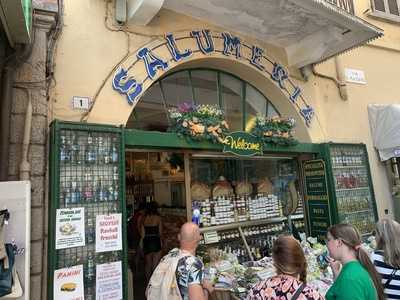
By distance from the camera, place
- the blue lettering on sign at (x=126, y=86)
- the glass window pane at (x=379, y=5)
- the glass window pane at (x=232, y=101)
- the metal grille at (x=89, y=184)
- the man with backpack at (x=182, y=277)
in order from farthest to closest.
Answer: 1. the glass window pane at (x=379, y=5)
2. the glass window pane at (x=232, y=101)
3. the blue lettering on sign at (x=126, y=86)
4. the metal grille at (x=89, y=184)
5. the man with backpack at (x=182, y=277)

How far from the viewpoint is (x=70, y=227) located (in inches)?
141

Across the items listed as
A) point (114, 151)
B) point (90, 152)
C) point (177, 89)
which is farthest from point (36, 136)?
point (177, 89)

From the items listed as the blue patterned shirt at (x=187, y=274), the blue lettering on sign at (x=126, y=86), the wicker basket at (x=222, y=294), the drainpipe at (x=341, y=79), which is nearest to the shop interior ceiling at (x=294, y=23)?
the drainpipe at (x=341, y=79)

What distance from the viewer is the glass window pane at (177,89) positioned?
17.4 ft

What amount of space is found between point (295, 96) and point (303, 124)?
0.55m

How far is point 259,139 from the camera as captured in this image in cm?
527

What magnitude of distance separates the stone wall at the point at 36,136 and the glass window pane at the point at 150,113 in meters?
1.48

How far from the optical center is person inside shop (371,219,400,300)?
8.67 ft

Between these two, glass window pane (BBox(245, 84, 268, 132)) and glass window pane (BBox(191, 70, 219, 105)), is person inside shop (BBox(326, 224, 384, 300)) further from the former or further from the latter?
glass window pane (BBox(245, 84, 268, 132))

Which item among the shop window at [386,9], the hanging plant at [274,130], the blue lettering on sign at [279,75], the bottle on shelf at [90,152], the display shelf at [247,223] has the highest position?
the shop window at [386,9]

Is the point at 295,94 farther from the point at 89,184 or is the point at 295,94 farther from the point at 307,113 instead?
the point at 89,184

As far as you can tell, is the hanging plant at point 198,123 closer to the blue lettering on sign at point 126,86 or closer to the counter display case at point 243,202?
the blue lettering on sign at point 126,86

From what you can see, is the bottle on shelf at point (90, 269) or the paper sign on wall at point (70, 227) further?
the bottle on shelf at point (90, 269)

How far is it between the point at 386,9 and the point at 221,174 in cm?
599
